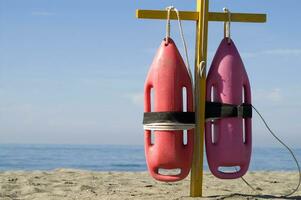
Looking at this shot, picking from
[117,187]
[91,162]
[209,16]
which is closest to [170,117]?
[209,16]

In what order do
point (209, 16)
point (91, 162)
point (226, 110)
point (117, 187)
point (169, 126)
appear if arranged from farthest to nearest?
point (91, 162)
point (117, 187)
point (209, 16)
point (226, 110)
point (169, 126)

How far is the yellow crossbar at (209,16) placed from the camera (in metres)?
4.59

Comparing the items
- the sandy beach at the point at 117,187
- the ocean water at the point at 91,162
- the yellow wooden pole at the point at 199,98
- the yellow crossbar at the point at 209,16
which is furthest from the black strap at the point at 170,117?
the ocean water at the point at 91,162

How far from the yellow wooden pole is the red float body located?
80 millimetres

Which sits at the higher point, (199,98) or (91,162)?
(199,98)

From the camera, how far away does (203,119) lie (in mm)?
4578

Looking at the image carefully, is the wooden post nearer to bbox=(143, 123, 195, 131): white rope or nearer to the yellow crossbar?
the yellow crossbar

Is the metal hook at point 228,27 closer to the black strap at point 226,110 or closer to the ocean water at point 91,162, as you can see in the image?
the black strap at point 226,110

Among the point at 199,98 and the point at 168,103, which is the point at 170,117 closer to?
the point at 168,103

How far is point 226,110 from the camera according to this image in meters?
4.49

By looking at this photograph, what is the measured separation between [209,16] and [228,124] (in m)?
0.97

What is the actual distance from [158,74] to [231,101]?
26.3 inches

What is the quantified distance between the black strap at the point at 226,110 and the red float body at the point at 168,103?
179mm

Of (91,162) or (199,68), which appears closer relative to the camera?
(199,68)
